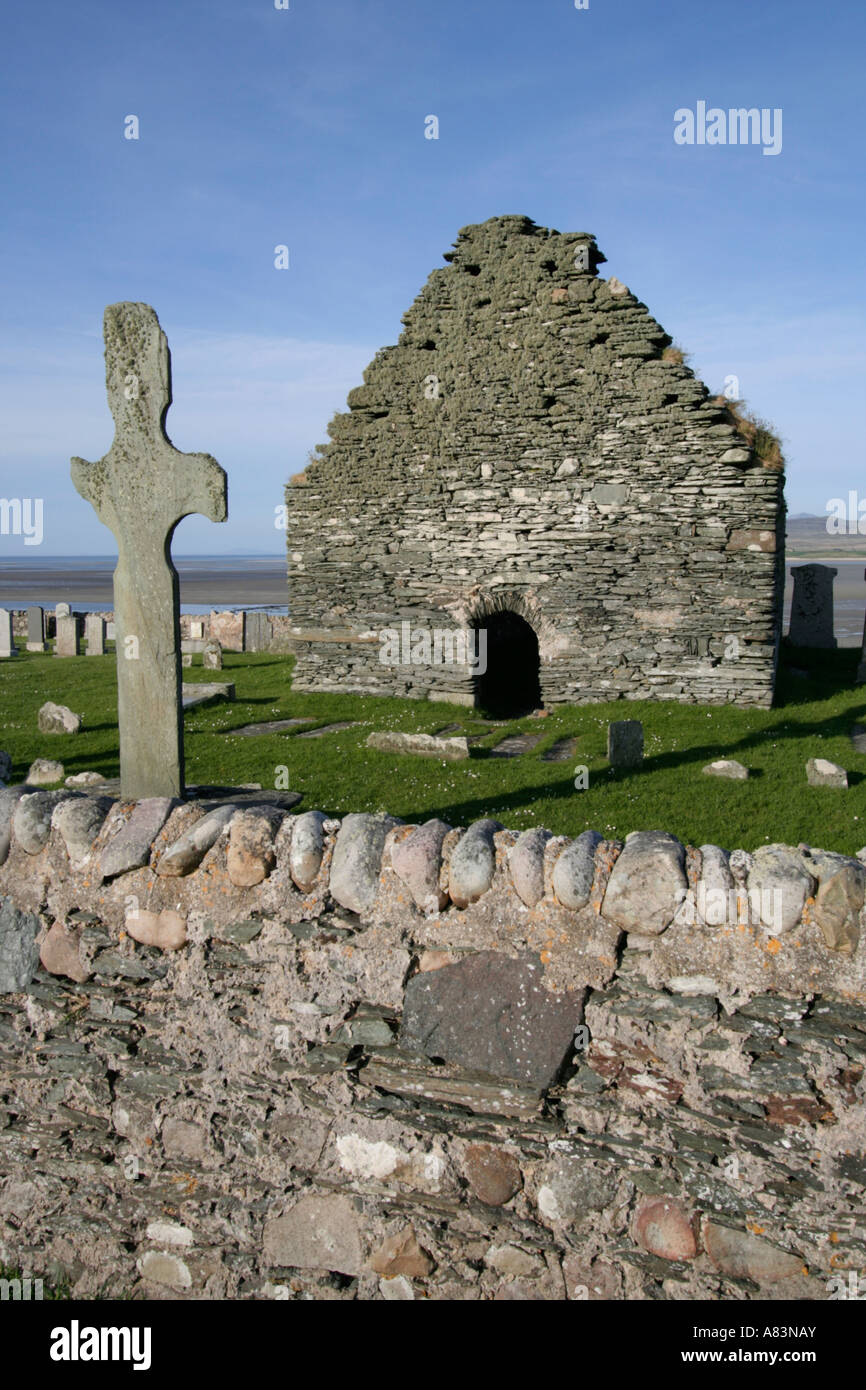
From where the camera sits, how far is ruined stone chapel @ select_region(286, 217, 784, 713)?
13445mm

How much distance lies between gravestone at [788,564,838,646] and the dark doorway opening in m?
6.88

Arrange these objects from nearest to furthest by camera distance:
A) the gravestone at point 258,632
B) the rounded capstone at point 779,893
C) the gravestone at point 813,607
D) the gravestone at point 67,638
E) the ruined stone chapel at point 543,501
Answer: the rounded capstone at point 779,893
the ruined stone chapel at point 543,501
the gravestone at point 813,607
the gravestone at point 67,638
the gravestone at point 258,632

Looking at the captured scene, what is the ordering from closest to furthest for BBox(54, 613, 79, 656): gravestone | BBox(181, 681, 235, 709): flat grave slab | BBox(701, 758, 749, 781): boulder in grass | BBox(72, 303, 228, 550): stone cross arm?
BBox(72, 303, 228, 550): stone cross arm < BBox(701, 758, 749, 781): boulder in grass < BBox(181, 681, 235, 709): flat grave slab < BBox(54, 613, 79, 656): gravestone

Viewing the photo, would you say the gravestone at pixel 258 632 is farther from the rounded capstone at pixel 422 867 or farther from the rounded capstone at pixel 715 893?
the rounded capstone at pixel 715 893

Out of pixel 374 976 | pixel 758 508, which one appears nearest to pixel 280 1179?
pixel 374 976

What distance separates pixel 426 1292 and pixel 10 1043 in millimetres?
1893

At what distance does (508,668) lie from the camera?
1744 centimetres

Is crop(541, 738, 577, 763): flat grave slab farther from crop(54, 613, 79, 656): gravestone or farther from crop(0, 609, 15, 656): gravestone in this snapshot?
crop(0, 609, 15, 656): gravestone

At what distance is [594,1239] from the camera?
2.86 m

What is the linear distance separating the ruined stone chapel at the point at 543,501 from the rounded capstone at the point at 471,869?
11.4 metres

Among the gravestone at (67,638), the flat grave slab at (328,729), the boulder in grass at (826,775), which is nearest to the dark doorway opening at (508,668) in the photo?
the flat grave slab at (328,729)

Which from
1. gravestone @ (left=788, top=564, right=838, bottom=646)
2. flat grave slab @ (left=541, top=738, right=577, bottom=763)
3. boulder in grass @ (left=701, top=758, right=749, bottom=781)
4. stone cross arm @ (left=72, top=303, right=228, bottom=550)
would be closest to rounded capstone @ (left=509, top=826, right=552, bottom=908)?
stone cross arm @ (left=72, top=303, right=228, bottom=550)

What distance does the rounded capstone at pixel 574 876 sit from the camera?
2.88 meters
